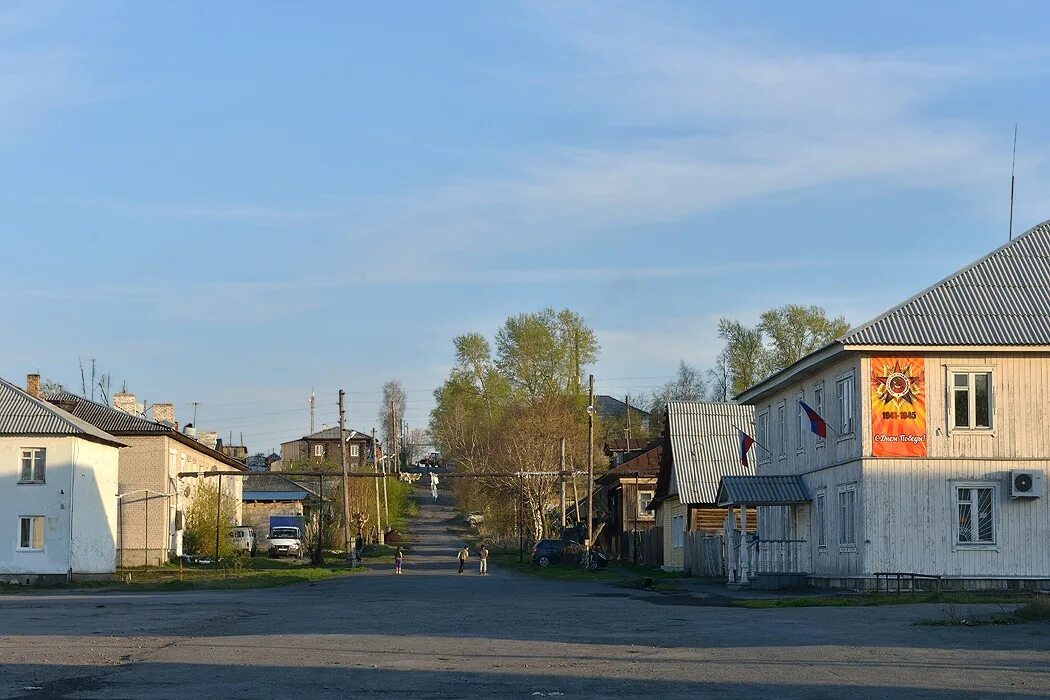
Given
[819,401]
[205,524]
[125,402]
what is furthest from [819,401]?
[125,402]

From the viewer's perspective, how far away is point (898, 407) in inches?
1302

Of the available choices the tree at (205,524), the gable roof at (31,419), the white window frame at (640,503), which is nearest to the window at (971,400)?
the gable roof at (31,419)

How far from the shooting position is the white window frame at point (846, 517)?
111ft

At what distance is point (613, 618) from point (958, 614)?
5.70 metres

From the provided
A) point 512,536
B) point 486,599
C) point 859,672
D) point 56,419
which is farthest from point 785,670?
point 512,536

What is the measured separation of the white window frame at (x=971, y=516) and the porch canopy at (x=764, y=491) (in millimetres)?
5612

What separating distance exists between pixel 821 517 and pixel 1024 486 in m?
6.02

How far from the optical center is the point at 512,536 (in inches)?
3733

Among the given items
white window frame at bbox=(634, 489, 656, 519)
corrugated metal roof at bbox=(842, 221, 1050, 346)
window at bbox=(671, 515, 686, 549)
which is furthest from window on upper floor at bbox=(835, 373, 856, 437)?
white window frame at bbox=(634, 489, 656, 519)

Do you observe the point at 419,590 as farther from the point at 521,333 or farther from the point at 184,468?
the point at 521,333

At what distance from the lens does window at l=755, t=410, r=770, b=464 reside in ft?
145

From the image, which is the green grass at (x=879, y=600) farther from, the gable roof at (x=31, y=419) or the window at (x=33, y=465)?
the window at (x=33, y=465)

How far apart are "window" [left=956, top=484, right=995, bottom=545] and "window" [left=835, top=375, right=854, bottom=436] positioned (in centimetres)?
305

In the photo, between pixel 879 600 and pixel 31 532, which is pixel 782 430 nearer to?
pixel 879 600
